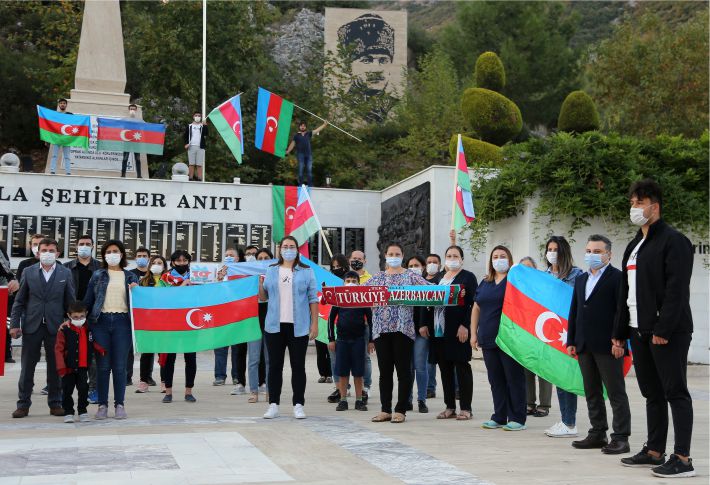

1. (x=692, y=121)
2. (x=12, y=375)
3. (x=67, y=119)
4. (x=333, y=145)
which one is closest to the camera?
(x=12, y=375)

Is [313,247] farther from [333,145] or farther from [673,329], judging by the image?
[673,329]

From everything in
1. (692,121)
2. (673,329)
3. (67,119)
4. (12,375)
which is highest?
(692,121)

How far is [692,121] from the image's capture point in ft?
113

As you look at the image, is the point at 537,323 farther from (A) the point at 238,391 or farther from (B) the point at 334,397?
(A) the point at 238,391

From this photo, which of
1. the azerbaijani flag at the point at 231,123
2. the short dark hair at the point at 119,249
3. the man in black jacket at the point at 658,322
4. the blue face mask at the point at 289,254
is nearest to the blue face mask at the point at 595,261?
the man in black jacket at the point at 658,322

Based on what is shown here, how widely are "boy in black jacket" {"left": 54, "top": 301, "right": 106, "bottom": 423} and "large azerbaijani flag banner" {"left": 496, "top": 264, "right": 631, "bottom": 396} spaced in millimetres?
3908

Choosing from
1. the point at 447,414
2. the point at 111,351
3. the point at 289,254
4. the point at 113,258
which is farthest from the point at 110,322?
the point at 447,414

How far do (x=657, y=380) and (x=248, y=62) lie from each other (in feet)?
115

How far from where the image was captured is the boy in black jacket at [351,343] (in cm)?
1017

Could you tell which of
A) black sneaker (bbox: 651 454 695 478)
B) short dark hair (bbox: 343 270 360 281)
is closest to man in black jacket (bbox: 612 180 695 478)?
black sneaker (bbox: 651 454 695 478)

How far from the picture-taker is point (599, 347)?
7453 millimetres

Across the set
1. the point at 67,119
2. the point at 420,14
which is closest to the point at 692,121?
the point at 67,119

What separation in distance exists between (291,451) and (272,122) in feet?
49.4

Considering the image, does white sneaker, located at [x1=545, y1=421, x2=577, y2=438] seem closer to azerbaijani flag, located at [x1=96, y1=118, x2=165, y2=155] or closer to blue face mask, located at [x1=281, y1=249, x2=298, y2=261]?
blue face mask, located at [x1=281, y1=249, x2=298, y2=261]
